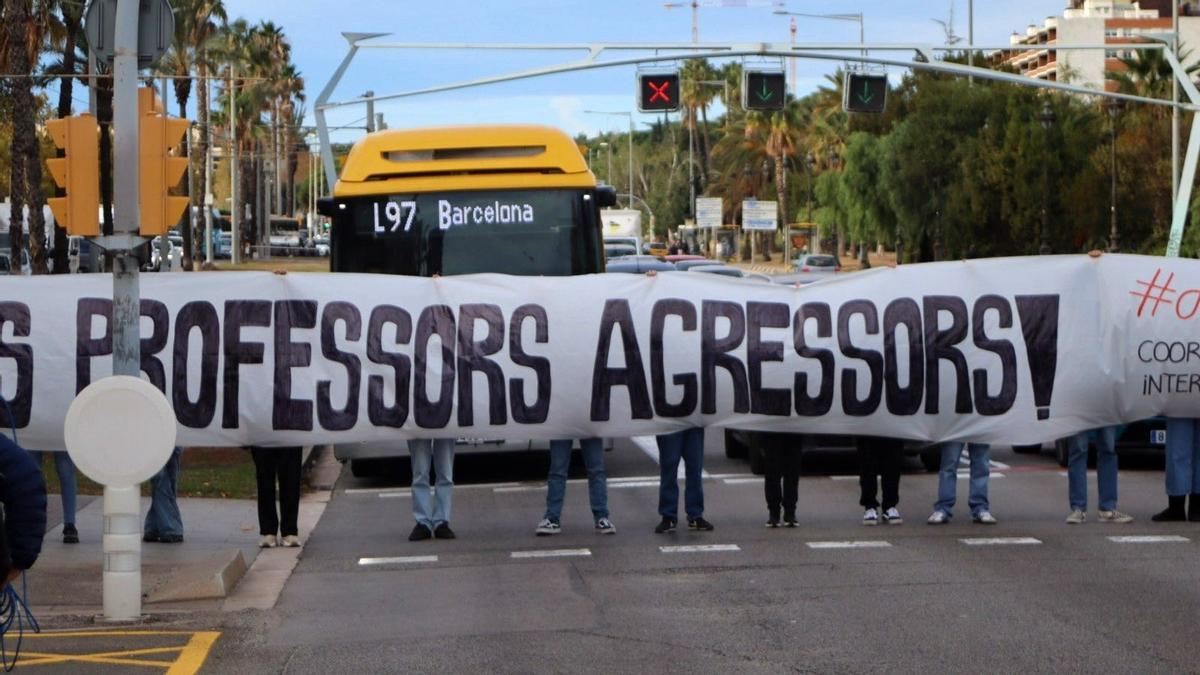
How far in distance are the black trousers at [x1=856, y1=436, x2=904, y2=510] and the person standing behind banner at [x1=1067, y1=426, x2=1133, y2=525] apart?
4.37 feet

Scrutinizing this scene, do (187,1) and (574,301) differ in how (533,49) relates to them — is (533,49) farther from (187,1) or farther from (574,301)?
(187,1)

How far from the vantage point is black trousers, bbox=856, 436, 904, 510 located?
13516 mm

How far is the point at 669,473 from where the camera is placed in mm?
13305

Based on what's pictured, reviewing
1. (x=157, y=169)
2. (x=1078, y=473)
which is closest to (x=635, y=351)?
(x=1078, y=473)

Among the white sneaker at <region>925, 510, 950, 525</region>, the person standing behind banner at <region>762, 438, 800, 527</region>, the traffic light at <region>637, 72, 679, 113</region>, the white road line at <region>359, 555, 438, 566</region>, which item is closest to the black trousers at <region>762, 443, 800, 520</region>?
the person standing behind banner at <region>762, 438, 800, 527</region>

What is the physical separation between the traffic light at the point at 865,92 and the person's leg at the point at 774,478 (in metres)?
21.3

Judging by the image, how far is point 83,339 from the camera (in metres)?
13.3

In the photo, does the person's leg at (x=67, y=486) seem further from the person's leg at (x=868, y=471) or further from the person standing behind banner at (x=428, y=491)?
the person's leg at (x=868, y=471)

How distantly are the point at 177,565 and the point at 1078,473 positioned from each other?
681 centimetres

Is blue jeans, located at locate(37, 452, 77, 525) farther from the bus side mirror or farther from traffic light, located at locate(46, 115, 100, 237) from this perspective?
the bus side mirror

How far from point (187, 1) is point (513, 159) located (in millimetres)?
41992

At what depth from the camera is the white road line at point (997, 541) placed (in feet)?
40.7

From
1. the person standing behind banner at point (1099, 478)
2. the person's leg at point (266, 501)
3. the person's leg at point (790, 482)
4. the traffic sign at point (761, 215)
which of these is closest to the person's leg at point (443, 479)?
the person's leg at point (266, 501)

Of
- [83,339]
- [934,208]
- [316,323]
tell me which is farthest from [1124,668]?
[934,208]
